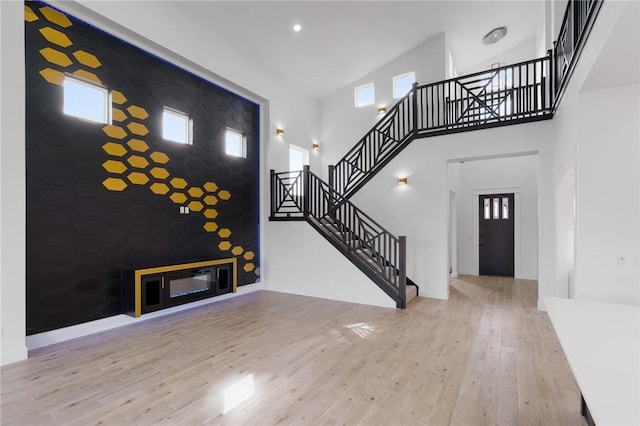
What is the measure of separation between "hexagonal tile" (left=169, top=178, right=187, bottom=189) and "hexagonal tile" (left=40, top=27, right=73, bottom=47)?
82.0 inches

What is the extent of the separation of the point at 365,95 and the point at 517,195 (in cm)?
466

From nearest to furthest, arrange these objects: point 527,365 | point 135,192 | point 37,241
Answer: point 527,365 → point 37,241 → point 135,192

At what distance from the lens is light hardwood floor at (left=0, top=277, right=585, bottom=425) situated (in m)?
2.29

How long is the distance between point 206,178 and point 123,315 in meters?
2.50

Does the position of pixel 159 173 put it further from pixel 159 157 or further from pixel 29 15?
pixel 29 15

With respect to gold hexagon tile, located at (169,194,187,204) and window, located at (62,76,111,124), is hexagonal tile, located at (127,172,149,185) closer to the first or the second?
gold hexagon tile, located at (169,194,187,204)

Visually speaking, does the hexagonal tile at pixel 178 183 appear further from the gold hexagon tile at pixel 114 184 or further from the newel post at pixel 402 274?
the newel post at pixel 402 274

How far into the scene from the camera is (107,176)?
13.6 feet

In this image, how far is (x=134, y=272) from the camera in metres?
4.09

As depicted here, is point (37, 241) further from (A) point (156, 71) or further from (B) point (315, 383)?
(B) point (315, 383)

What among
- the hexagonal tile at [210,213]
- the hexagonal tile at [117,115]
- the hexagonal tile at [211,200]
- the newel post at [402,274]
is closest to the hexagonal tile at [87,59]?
the hexagonal tile at [117,115]

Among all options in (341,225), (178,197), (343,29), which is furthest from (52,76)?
(343,29)

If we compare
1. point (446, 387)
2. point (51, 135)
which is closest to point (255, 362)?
point (446, 387)

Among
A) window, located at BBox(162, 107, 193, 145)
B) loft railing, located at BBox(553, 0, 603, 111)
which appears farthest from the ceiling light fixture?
window, located at BBox(162, 107, 193, 145)
